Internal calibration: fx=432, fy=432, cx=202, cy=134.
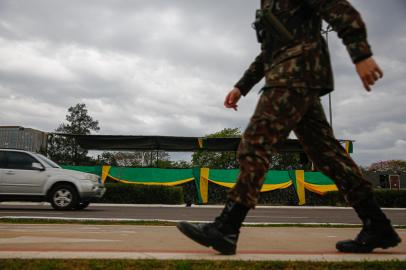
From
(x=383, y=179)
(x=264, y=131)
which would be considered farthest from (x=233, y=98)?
(x=383, y=179)

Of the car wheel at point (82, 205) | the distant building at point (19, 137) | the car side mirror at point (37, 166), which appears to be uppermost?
the distant building at point (19, 137)

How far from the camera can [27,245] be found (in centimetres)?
294

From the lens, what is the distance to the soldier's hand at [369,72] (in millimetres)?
2312

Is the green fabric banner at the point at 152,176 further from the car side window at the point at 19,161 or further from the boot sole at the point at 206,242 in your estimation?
the boot sole at the point at 206,242

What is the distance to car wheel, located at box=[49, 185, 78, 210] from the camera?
11.4 meters

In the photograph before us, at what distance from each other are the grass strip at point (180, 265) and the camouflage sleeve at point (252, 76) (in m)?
1.31

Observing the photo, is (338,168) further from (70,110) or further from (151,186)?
(70,110)

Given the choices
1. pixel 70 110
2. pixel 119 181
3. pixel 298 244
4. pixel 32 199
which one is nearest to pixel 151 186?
pixel 119 181

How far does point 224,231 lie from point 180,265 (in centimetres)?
46

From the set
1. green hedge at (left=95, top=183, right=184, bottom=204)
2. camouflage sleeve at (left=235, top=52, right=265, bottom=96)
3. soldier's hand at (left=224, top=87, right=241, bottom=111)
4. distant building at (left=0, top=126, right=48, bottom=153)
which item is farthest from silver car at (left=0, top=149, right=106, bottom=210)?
distant building at (left=0, top=126, right=48, bottom=153)

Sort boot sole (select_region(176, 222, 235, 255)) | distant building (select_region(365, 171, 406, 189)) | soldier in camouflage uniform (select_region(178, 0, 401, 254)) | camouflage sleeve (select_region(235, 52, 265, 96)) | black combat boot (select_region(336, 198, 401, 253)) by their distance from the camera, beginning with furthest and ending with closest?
1. distant building (select_region(365, 171, 406, 189))
2. camouflage sleeve (select_region(235, 52, 265, 96))
3. black combat boot (select_region(336, 198, 401, 253))
4. boot sole (select_region(176, 222, 235, 255))
5. soldier in camouflage uniform (select_region(178, 0, 401, 254))

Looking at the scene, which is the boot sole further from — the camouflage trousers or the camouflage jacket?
the camouflage jacket

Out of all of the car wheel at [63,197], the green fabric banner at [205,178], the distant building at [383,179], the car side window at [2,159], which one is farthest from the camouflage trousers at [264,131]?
the distant building at [383,179]

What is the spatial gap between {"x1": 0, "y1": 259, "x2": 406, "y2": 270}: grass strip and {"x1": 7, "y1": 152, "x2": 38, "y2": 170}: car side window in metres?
10.1
